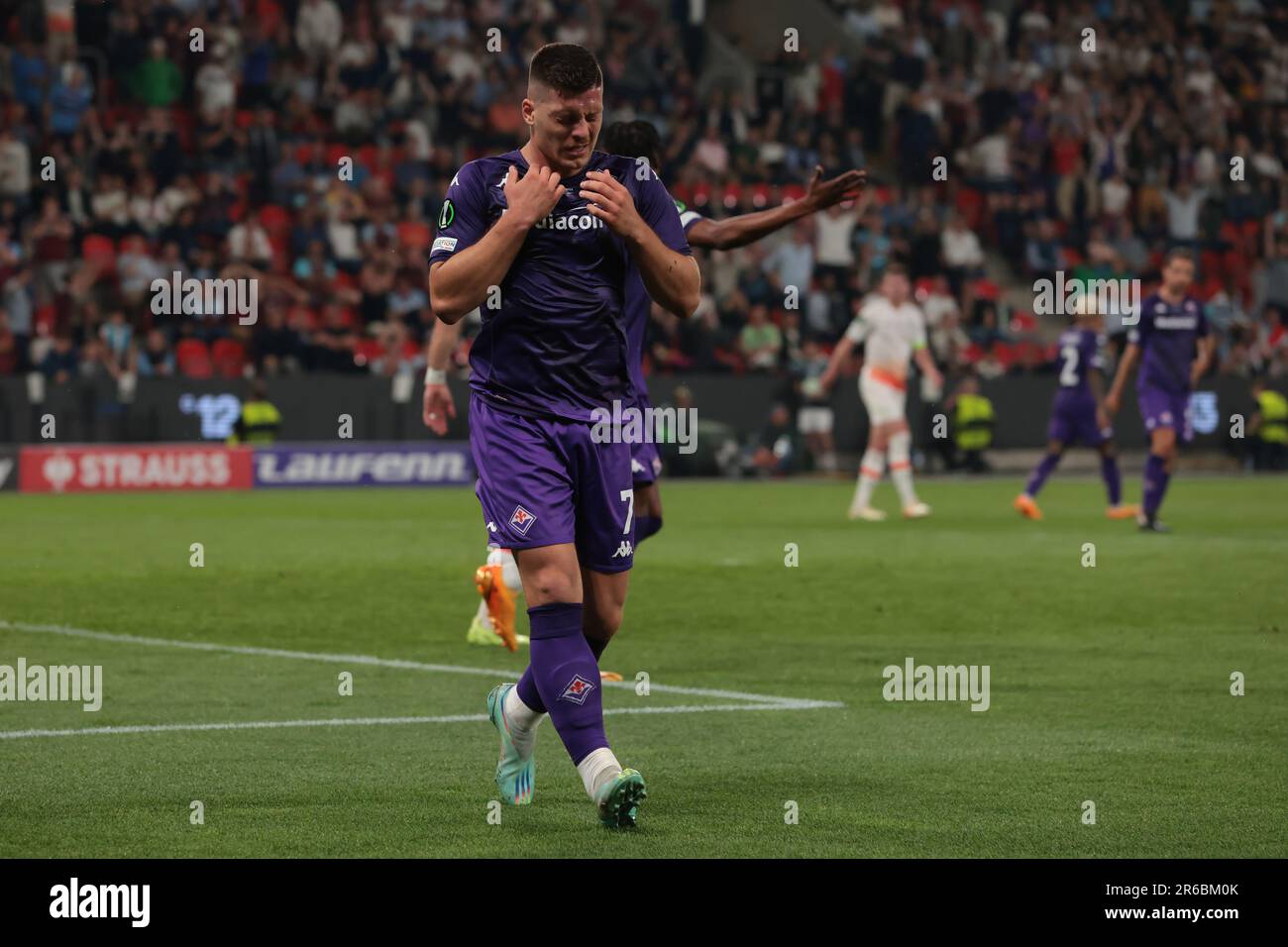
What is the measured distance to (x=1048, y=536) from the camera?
19.9 m

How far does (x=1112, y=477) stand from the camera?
2320cm

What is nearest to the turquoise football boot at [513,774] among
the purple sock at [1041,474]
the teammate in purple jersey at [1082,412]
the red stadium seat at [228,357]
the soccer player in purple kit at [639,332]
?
the soccer player in purple kit at [639,332]

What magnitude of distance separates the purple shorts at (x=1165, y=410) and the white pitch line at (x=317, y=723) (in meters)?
11.9

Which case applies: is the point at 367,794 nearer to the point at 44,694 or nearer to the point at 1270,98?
the point at 44,694

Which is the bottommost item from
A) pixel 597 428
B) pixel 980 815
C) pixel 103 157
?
pixel 980 815

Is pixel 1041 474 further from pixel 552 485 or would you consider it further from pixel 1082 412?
pixel 552 485

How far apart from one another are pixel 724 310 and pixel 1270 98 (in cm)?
1280

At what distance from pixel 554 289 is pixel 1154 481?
14.4 m

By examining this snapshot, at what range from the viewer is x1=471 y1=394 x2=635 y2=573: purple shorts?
683cm

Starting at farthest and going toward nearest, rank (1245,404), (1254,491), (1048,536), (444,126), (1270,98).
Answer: (1270,98)
(1245,404)
(444,126)
(1254,491)
(1048,536)

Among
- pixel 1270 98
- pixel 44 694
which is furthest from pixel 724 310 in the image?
pixel 44 694

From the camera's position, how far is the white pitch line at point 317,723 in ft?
28.5

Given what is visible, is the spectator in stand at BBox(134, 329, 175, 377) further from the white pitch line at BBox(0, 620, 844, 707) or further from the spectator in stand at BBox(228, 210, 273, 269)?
the white pitch line at BBox(0, 620, 844, 707)

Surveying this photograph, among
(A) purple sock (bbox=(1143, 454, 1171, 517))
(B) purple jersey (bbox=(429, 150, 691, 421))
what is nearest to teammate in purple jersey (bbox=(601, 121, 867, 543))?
(B) purple jersey (bbox=(429, 150, 691, 421))
